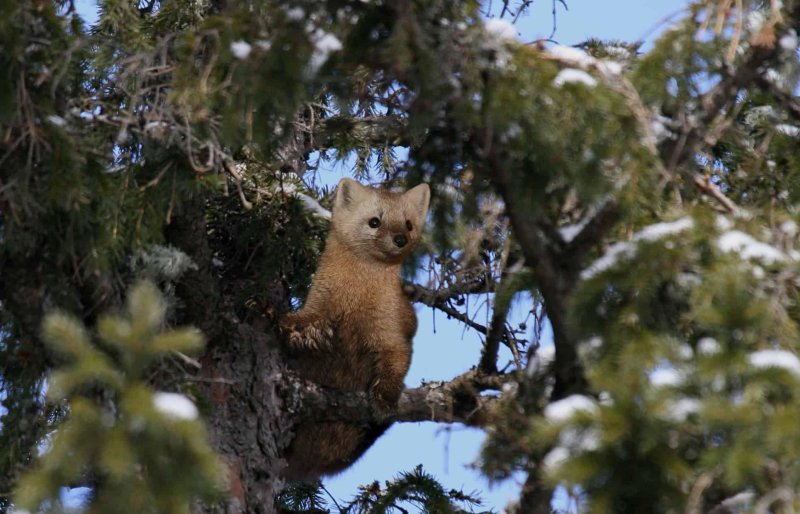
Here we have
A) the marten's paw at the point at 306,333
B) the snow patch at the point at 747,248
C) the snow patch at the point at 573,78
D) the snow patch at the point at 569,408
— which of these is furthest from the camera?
the marten's paw at the point at 306,333

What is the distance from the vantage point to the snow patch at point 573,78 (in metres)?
5.04

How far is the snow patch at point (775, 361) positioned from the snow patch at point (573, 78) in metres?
1.30

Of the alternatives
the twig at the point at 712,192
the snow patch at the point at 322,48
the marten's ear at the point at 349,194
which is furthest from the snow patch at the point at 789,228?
the marten's ear at the point at 349,194

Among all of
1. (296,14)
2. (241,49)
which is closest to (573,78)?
(296,14)

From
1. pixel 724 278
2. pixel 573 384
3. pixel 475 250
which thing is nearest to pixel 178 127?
pixel 475 250

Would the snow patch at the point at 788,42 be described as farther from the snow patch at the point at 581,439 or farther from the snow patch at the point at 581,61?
the snow patch at the point at 581,439

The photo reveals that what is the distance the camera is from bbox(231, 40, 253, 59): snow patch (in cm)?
521

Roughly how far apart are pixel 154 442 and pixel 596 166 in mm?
1979

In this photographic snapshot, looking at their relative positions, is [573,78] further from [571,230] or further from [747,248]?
[747,248]

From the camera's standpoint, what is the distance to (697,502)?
172 inches

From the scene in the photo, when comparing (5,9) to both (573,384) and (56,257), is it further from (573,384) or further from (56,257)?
(573,384)

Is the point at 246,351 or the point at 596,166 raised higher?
the point at 246,351

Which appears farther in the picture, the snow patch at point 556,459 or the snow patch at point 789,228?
the snow patch at point 789,228

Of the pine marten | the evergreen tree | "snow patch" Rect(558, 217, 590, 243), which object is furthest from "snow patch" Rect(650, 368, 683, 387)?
the pine marten
